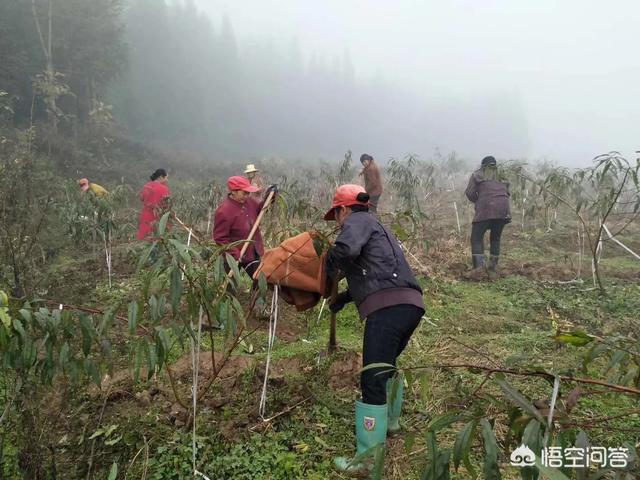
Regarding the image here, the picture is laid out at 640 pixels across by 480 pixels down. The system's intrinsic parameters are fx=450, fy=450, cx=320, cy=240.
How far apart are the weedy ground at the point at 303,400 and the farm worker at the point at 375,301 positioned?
0.85 feet

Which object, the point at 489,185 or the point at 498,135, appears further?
the point at 498,135

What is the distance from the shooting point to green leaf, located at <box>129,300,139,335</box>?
1.65 metres

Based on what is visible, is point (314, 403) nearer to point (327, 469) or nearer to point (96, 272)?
point (327, 469)

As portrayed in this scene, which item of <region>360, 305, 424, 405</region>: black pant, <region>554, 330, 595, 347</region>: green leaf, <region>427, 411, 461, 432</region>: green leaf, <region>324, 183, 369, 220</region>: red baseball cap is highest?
<region>324, 183, 369, 220</region>: red baseball cap

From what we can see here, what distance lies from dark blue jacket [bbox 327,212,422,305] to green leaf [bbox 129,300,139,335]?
1.00 m

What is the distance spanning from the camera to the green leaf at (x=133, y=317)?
1655 millimetres

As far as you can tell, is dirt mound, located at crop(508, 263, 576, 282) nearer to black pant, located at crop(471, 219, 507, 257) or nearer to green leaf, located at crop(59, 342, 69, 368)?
black pant, located at crop(471, 219, 507, 257)

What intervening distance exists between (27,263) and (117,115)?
30597mm

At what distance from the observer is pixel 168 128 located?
34125 mm

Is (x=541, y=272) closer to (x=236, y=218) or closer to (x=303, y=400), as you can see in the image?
(x=236, y=218)

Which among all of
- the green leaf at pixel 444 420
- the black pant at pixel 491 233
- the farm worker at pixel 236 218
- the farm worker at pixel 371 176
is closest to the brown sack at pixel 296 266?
the green leaf at pixel 444 420

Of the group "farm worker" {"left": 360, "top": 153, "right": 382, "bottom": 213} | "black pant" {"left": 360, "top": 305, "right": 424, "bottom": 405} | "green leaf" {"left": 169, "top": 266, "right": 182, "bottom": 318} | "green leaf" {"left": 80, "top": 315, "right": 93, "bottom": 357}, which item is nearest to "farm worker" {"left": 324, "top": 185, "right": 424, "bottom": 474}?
"black pant" {"left": 360, "top": 305, "right": 424, "bottom": 405}

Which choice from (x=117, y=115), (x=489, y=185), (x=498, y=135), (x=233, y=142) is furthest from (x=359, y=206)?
(x=498, y=135)

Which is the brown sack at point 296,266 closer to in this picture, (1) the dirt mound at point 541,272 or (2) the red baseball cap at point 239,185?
(2) the red baseball cap at point 239,185
